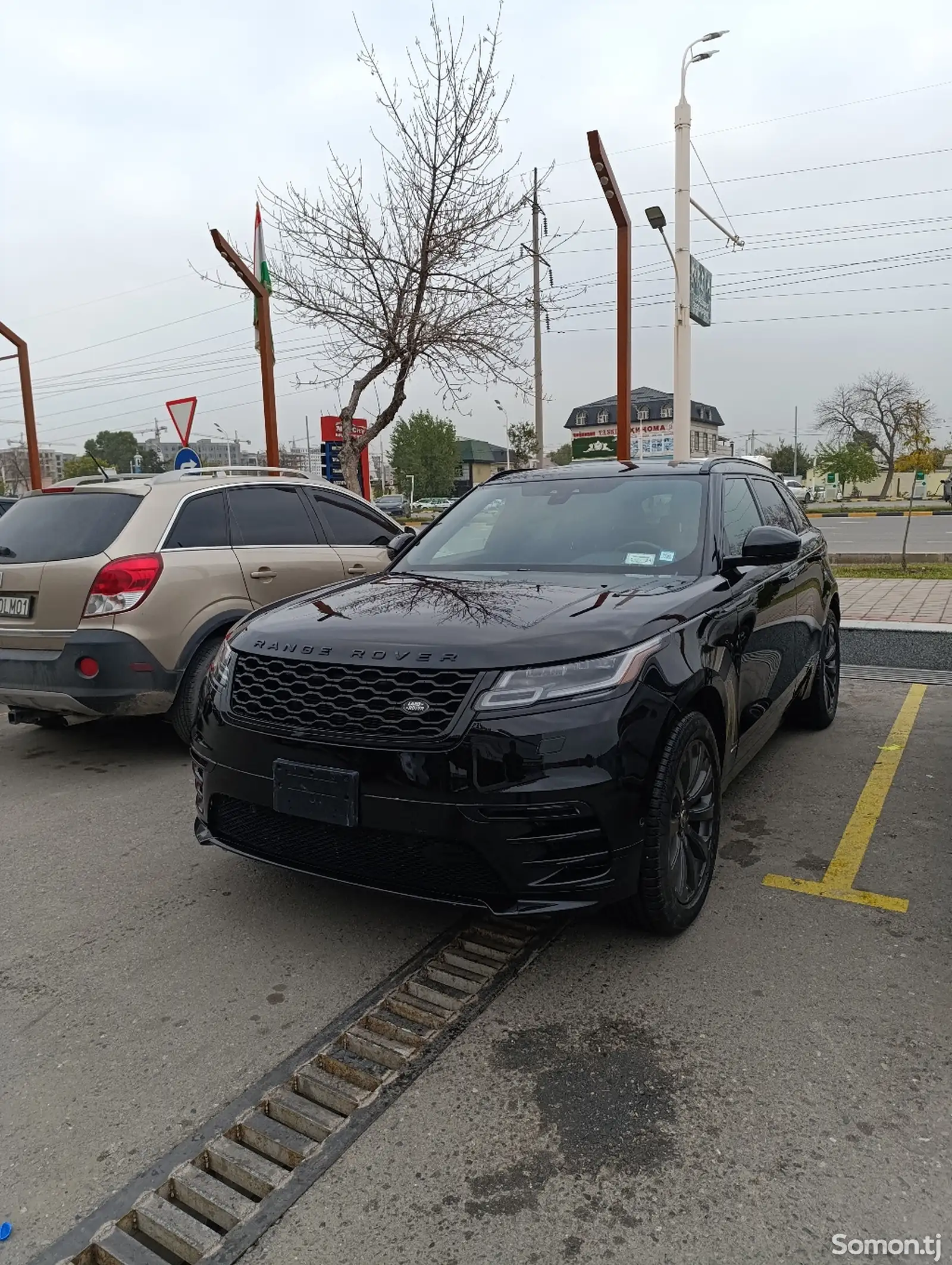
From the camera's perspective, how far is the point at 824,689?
18.7 feet

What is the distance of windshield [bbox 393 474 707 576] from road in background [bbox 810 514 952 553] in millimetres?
14568

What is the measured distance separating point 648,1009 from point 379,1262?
3.79ft

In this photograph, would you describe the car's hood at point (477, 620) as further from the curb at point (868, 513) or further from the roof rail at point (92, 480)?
the curb at point (868, 513)

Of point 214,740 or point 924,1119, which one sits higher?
point 214,740

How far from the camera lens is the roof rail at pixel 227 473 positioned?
5.86m

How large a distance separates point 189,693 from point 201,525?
3.41 ft

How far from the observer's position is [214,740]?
322 cm

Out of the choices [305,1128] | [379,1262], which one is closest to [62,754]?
[305,1128]

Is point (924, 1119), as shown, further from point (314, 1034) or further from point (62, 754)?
point (62, 754)

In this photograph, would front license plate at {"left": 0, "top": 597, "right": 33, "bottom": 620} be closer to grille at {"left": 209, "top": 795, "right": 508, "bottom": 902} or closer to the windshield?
the windshield

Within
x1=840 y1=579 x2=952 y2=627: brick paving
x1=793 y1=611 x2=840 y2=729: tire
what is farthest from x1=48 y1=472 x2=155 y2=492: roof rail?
x1=840 y1=579 x2=952 y2=627: brick paving

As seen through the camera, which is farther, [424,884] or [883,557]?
[883,557]

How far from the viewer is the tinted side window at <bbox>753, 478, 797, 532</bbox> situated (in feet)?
16.4

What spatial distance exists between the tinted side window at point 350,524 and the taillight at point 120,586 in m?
1.69
